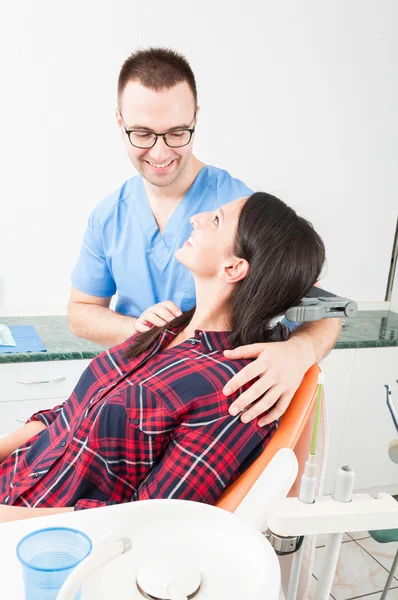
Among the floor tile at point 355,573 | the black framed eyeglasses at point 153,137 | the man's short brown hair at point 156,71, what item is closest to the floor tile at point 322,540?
the floor tile at point 355,573

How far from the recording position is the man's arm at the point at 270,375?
3.91 feet

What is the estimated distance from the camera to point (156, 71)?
5.70 ft

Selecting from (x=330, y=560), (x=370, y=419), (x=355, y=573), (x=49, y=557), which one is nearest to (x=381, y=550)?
(x=355, y=573)

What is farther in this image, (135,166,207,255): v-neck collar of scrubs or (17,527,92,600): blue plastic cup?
(135,166,207,255): v-neck collar of scrubs

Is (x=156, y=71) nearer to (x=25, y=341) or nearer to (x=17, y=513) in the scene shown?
(x=25, y=341)

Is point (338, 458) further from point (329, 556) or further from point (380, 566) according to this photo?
point (329, 556)

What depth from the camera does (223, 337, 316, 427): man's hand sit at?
119 cm

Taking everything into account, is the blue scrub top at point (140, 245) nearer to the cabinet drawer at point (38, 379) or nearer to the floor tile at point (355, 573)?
the cabinet drawer at point (38, 379)

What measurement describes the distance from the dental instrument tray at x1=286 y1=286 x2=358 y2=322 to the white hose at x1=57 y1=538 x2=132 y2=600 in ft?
2.19

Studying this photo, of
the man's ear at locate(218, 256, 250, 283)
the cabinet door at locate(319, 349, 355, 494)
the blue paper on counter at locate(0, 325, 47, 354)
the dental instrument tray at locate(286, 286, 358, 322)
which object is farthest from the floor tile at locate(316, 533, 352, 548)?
the man's ear at locate(218, 256, 250, 283)

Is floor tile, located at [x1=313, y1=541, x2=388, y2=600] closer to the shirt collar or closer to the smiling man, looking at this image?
the smiling man

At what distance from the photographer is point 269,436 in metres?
1.22

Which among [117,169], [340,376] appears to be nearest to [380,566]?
[340,376]

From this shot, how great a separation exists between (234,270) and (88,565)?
2.63 feet
